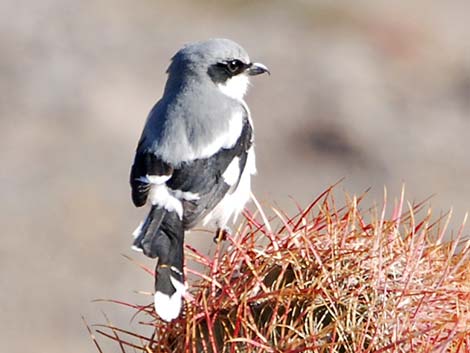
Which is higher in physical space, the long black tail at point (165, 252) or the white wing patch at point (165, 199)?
the white wing patch at point (165, 199)

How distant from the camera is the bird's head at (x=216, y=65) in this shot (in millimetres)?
5422

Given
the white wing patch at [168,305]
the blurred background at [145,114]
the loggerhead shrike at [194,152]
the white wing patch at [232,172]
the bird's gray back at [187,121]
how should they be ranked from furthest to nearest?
the blurred background at [145,114] → the white wing patch at [232,172] → the bird's gray back at [187,121] → the loggerhead shrike at [194,152] → the white wing patch at [168,305]

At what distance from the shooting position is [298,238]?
12.2 feet

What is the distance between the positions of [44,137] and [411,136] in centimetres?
449

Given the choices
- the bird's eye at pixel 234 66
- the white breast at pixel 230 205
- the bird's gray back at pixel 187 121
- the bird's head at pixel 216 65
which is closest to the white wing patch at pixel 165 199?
the bird's gray back at pixel 187 121

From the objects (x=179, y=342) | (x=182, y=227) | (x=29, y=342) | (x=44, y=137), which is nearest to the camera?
(x=179, y=342)

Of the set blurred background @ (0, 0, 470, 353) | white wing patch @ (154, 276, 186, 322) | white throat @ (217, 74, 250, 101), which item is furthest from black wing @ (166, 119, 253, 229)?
blurred background @ (0, 0, 470, 353)

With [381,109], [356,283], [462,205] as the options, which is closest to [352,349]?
[356,283]

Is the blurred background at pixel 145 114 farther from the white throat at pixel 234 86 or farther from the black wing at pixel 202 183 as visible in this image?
the black wing at pixel 202 183

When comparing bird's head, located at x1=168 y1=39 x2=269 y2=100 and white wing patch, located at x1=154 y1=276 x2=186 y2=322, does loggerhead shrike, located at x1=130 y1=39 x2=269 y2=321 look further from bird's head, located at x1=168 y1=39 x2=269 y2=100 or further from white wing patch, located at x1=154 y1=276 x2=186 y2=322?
white wing patch, located at x1=154 y1=276 x2=186 y2=322

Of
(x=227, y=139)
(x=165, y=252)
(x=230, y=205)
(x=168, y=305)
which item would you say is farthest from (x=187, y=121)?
(x=168, y=305)

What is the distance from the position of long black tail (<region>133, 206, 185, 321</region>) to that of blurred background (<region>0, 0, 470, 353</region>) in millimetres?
5103

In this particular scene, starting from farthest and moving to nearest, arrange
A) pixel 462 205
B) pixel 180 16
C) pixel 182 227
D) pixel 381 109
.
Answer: pixel 180 16, pixel 381 109, pixel 462 205, pixel 182 227

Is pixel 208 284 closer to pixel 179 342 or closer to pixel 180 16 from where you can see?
pixel 179 342
